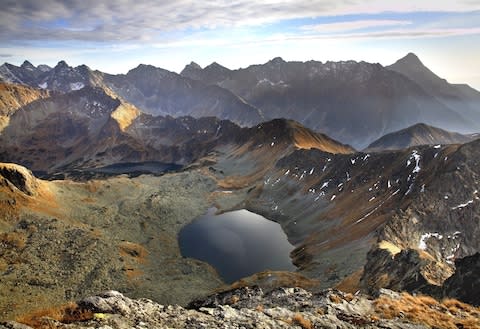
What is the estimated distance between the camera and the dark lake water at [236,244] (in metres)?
112

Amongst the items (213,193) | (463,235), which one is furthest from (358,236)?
(213,193)

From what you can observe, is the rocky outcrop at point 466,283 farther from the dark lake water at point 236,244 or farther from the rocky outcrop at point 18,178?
the rocky outcrop at point 18,178

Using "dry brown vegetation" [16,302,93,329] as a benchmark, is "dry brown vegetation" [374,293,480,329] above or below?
below

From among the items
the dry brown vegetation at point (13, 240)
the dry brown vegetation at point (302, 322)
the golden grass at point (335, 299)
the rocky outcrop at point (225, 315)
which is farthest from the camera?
the dry brown vegetation at point (13, 240)

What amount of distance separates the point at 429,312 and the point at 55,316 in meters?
28.1

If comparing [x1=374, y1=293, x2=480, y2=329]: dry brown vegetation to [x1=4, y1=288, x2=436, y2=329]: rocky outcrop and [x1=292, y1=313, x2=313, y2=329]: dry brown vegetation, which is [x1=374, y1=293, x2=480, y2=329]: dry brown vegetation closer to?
[x1=4, y1=288, x2=436, y2=329]: rocky outcrop

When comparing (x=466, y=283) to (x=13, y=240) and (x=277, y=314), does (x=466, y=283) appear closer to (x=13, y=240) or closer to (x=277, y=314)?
(x=277, y=314)

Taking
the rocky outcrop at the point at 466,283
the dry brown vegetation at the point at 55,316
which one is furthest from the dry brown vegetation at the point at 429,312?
the dry brown vegetation at the point at 55,316

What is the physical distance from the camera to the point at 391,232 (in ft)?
294

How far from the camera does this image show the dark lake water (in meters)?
112

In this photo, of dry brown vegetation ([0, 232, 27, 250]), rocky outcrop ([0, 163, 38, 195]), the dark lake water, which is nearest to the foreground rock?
the dark lake water

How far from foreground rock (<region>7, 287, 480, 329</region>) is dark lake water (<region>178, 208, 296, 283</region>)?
72327 mm

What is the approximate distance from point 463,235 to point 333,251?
99.8ft

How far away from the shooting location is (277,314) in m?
29.3
